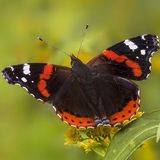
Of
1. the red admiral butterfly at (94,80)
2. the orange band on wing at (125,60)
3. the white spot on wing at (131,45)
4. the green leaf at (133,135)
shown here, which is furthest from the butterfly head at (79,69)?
the green leaf at (133,135)

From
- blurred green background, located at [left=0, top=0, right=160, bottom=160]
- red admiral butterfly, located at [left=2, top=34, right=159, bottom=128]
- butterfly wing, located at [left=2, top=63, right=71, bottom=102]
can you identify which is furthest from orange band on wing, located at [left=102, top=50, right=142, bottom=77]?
blurred green background, located at [left=0, top=0, right=160, bottom=160]

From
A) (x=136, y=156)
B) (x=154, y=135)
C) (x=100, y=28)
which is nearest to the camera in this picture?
(x=154, y=135)

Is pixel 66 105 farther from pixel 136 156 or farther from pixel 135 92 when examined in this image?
pixel 136 156

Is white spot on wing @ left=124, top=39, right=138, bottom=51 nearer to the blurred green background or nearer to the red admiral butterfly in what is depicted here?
the red admiral butterfly

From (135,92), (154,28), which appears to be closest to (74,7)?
(154,28)

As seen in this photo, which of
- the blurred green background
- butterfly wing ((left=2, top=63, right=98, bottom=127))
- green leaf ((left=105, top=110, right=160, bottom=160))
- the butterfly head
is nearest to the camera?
green leaf ((left=105, top=110, right=160, bottom=160))

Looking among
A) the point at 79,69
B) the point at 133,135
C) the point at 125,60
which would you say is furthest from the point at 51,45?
Result: the point at 133,135

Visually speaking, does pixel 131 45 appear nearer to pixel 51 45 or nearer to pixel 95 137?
pixel 95 137
